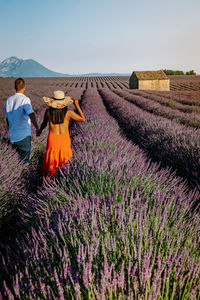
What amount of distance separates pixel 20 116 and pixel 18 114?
4 centimetres

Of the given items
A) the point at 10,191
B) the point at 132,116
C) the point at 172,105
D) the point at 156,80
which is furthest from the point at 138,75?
the point at 10,191

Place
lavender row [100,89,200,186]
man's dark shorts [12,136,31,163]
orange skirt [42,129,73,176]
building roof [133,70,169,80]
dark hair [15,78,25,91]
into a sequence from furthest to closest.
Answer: building roof [133,70,169,80], lavender row [100,89,200,186], man's dark shorts [12,136,31,163], dark hair [15,78,25,91], orange skirt [42,129,73,176]

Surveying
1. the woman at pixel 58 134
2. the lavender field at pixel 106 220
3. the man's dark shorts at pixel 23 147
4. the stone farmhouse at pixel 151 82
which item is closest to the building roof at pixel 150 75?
the stone farmhouse at pixel 151 82

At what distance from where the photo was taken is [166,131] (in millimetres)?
5117

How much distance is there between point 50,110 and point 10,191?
3.42 feet

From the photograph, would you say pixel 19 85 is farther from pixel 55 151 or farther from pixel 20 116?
pixel 55 151

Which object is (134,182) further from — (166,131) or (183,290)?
(166,131)

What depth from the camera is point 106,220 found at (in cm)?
145

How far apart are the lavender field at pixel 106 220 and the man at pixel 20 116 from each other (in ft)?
0.76

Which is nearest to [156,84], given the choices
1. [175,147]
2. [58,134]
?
[175,147]

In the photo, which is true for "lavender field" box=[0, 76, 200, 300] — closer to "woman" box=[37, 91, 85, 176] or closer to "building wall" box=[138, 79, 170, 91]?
"woman" box=[37, 91, 85, 176]

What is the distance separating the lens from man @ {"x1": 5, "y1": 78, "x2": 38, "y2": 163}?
10.7 feet

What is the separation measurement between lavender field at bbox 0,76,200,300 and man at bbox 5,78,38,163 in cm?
23

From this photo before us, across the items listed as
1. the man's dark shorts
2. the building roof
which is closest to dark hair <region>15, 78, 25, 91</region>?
the man's dark shorts
